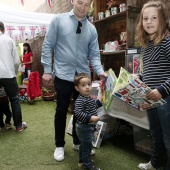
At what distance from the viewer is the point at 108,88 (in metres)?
1.67

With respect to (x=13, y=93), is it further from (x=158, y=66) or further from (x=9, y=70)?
(x=158, y=66)

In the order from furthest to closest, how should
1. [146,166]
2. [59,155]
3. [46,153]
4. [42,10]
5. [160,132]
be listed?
[42,10], [46,153], [59,155], [146,166], [160,132]

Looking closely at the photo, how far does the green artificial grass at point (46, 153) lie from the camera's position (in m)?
1.78

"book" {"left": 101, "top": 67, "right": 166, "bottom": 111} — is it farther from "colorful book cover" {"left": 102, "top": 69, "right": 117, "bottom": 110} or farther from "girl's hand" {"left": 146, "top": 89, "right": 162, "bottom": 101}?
"colorful book cover" {"left": 102, "top": 69, "right": 117, "bottom": 110}

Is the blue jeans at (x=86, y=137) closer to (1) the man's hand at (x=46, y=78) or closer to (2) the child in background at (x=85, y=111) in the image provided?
(2) the child in background at (x=85, y=111)

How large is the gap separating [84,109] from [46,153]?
77 cm

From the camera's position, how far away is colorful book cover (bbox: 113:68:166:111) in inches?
48.3

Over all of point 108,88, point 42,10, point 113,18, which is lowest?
point 108,88

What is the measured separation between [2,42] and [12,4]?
3.76m

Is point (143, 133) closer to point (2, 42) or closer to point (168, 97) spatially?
point (168, 97)

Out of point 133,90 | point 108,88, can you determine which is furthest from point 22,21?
point 133,90

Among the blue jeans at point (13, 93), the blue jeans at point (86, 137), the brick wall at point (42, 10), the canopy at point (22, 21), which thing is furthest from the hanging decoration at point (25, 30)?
the blue jeans at point (86, 137)

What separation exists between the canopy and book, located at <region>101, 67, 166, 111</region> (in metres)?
3.82


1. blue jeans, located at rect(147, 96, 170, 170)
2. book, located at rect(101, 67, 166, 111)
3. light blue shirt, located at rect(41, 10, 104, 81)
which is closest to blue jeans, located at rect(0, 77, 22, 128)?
light blue shirt, located at rect(41, 10, 104, 81)
